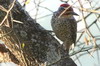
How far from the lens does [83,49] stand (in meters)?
3.41

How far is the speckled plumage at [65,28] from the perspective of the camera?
16.4 feet

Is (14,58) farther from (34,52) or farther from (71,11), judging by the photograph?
(71,11)

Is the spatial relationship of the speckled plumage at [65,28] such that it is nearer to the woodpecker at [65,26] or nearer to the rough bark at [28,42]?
the woodpecker at [65,26]

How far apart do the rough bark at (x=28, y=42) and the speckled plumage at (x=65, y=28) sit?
649 millimetres

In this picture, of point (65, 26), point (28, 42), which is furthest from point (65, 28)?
point (28, 42)

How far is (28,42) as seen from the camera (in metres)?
4.19

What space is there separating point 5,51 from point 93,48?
1.58 meters

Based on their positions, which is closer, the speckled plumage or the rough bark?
the rough bark

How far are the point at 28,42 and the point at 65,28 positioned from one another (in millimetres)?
1025

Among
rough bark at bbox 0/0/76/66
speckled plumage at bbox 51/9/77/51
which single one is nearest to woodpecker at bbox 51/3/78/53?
speckled plumage at bbox 51/9/77/51

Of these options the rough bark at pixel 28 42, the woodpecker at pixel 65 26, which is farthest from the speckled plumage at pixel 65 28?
the rough bark at pixel 28 42

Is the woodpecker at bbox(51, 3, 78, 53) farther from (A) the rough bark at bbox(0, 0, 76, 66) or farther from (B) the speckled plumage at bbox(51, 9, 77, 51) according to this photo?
(A) the rough bark at bbox(0, 0, 76, 66)

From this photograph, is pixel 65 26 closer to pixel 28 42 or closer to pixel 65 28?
pixel 65 28

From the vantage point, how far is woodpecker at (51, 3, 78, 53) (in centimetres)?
498
